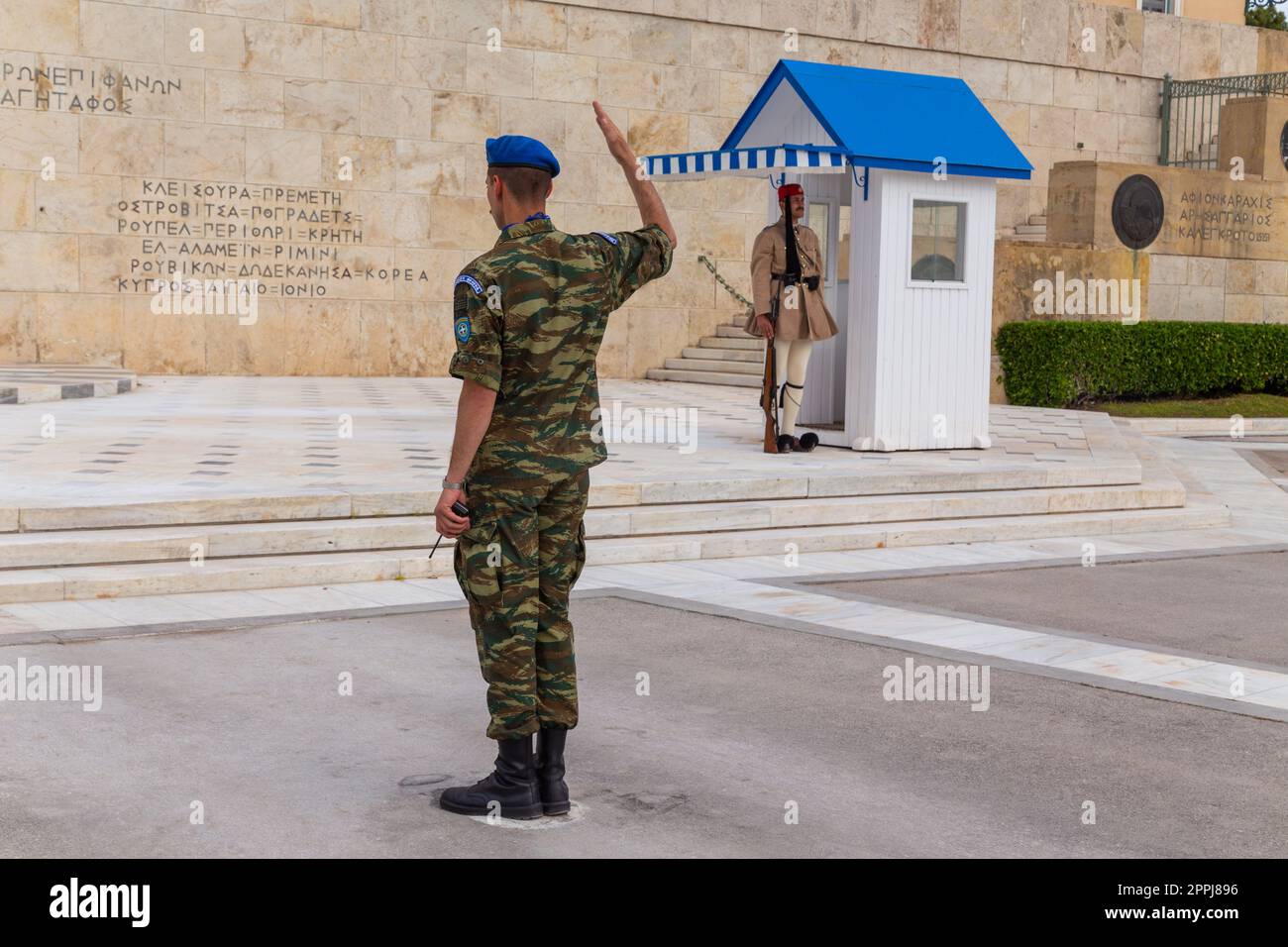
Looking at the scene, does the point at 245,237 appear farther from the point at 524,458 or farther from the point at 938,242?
the point at 524,458

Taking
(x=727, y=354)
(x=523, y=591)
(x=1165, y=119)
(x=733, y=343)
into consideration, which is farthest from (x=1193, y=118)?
(x=523, y=591)

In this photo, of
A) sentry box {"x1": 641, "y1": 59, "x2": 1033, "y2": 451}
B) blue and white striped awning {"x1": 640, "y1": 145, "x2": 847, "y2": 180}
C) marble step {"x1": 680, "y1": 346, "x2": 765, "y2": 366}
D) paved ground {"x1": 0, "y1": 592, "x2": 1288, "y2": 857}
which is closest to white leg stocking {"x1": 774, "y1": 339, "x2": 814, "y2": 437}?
sentry box {"x1": 641, "y1": 59, "x2": 1033, "y2": 451}

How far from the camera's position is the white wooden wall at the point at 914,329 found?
13531 millimetres

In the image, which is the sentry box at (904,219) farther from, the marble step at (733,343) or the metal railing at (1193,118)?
the metal railing at (1193,118)

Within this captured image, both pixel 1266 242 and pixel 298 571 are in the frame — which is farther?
pixel 1266 242

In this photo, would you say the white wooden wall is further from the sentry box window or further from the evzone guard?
the evzone guard

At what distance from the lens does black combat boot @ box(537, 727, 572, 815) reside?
16.6 ft

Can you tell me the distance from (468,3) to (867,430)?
12178mm

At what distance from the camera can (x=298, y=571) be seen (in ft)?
29.4

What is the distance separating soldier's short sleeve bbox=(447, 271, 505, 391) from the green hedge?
1834 cm

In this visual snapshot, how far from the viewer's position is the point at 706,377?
23.9 meters

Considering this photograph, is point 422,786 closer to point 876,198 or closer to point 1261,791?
point 1261,791

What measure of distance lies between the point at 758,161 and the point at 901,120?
1.66 m

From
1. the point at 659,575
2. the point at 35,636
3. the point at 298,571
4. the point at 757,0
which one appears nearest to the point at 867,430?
the point at 659,575
